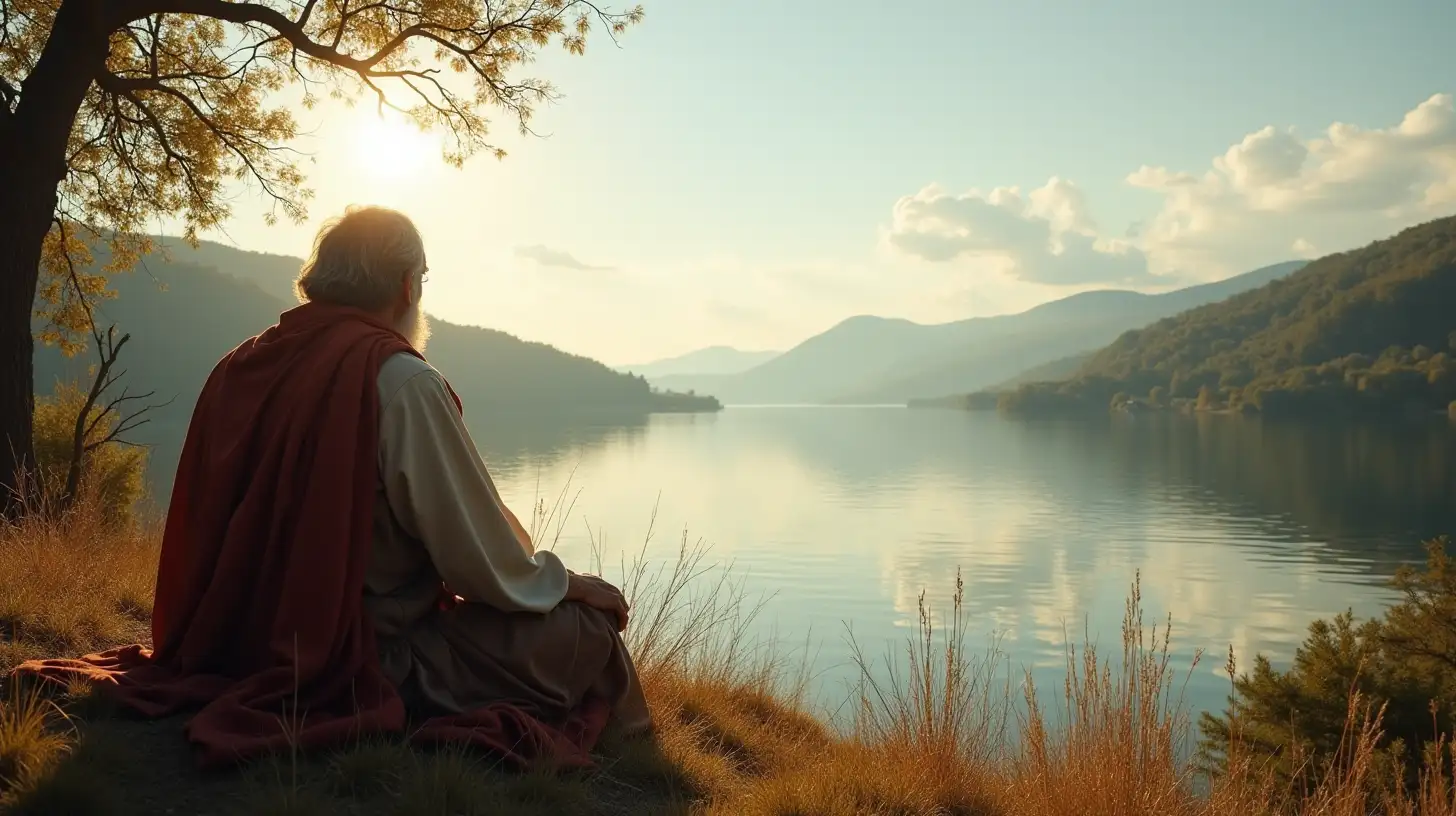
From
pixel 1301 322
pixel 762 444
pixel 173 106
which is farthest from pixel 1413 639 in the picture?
pixel 1301 322

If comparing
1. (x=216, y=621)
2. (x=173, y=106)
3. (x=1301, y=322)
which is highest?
(x=1301, y=322)

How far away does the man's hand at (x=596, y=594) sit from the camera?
10.6ft

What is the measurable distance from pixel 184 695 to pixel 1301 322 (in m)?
143

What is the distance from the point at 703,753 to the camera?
402 centimetres

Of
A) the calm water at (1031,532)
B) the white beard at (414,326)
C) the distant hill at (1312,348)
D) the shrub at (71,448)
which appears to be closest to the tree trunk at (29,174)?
the shrub at (71,448)

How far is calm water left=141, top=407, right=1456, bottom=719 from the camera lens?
14414 millimetres

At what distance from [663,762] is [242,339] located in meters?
94.9

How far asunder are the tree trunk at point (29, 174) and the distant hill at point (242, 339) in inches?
3051

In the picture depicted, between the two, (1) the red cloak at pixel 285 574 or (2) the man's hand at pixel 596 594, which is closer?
(1) the red cloak at pixel 285 574

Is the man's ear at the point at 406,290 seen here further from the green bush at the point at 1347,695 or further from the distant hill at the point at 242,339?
the distant hill at the point at 242,339

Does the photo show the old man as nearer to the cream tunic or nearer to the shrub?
the cream tunic

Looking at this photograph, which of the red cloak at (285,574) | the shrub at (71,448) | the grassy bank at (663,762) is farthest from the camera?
the shrub at (71,448)

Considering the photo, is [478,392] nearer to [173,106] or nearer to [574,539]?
[574,539]

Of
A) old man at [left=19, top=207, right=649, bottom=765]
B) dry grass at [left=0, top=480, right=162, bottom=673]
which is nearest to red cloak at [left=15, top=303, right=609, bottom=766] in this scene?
old man at [left=19, top=207, right=649, bottom=765]
